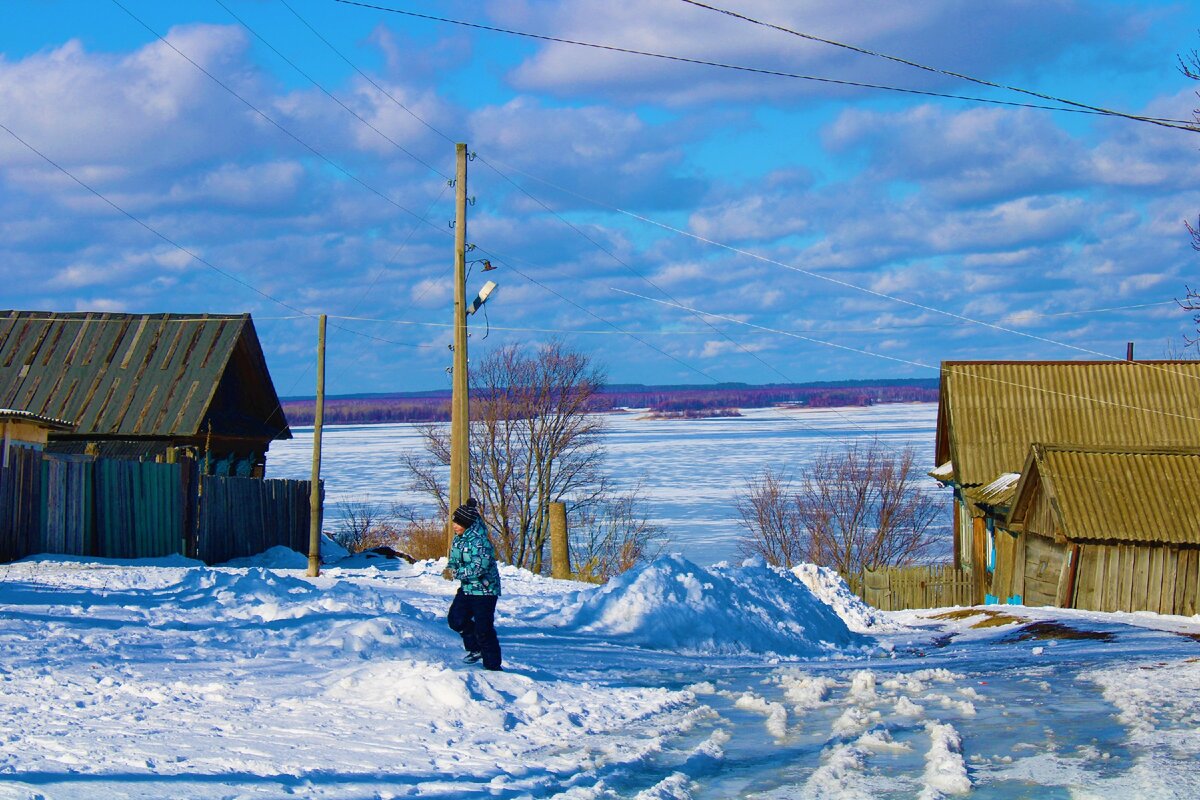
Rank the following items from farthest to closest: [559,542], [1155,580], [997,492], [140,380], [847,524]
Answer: [847,524] → [997,492] → [140,380] → [1155,580] → [559,542]

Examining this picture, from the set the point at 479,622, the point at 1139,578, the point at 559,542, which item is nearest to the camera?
the point at 479,622

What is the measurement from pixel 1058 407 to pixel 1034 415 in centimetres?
87

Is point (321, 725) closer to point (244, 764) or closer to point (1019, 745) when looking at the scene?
point (244, 764)

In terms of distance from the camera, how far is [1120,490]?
1073 inches

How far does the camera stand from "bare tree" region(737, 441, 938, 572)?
50.3 meters

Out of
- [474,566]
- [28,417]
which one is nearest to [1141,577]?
[474,566]

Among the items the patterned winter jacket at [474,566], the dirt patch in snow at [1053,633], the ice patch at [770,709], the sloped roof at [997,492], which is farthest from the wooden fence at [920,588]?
the patterned winter jacket at [474,566]

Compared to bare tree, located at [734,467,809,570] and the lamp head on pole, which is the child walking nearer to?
the lamp head on pole

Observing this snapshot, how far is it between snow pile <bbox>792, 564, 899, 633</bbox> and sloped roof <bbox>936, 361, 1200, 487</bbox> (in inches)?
395

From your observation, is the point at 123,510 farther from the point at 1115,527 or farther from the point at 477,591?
the point at 1115,527

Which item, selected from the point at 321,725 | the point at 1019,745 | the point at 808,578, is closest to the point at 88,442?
the point at 808,578

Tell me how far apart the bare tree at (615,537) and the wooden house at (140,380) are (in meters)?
13.3

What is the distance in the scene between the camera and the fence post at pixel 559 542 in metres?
25.9

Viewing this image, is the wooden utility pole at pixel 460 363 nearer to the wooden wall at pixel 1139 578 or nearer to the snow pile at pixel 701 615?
the snow pile at pixel 701 615
